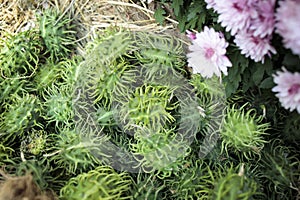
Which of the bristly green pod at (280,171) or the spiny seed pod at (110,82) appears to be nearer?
the bristly green pod at (280,171)

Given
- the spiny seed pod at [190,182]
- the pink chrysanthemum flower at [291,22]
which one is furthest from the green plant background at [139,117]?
the pink chrysanthemum flower at [291,22]

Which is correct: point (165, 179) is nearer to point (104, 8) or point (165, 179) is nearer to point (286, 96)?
point (286, 96)

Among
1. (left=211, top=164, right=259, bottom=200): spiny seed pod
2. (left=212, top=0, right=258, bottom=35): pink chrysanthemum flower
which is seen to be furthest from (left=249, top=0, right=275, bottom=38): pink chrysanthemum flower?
(left=211, top=164, right=259, bottom=200): spiny seed pod

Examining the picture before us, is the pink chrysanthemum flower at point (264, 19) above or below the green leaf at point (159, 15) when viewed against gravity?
above

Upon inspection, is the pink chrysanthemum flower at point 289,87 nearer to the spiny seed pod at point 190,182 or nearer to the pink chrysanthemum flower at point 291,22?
the pink chrysanthemum flower at point 291,22

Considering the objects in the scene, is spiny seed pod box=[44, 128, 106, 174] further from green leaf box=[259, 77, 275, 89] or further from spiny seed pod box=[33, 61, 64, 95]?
green leaf box=[259, 77, 275, 89]
